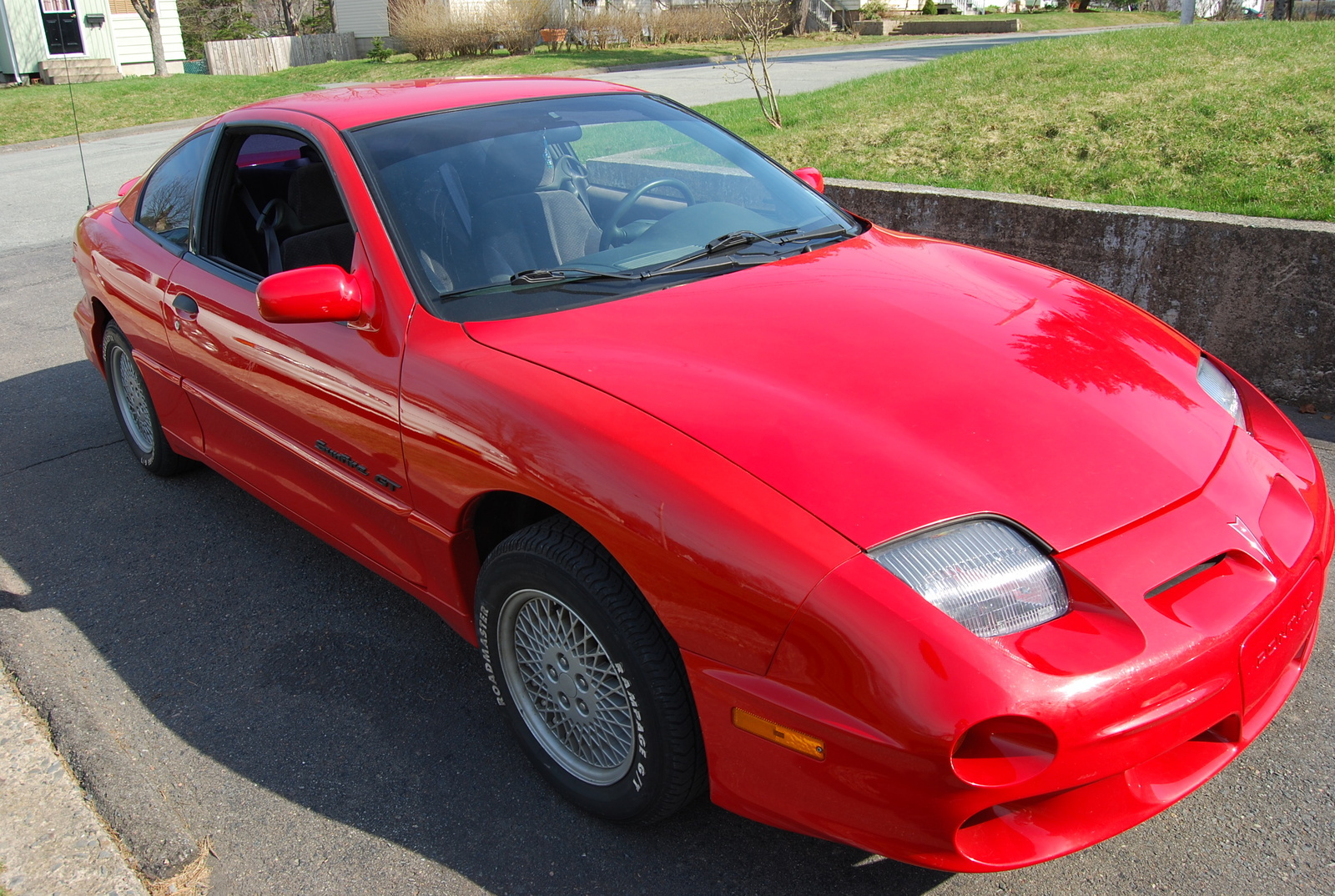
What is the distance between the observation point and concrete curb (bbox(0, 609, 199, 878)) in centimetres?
249

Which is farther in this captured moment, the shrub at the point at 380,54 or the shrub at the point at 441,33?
the shrub at the point at 380,54

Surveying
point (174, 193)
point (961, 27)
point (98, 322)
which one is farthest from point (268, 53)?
point (174, 193)

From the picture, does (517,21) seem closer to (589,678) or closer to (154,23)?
(154,23)

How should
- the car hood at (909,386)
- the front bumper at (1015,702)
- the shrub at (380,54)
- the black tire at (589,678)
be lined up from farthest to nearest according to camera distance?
the shrub at (380,54) → the black tire at (589,678) → the car hood at (909,386) → the front bumper at (1015,702)

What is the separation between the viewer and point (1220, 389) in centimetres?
271

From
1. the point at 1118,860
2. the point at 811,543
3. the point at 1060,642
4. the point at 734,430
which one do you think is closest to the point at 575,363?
the point at 734,430

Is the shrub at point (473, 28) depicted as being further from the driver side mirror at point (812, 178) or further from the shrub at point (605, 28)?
the driver side mirror at point (812, 178)

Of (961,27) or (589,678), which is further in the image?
(961,27)

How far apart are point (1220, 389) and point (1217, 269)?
247 cm

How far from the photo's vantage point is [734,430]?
2.11 metres

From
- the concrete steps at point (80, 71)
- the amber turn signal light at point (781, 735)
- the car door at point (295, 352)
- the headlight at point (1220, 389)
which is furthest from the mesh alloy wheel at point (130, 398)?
the concrete steps at point (80, 71)

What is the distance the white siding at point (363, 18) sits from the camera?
35344 mm

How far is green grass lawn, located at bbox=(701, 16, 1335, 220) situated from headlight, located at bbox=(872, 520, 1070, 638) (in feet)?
13.4

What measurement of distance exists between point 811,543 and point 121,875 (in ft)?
5.83
